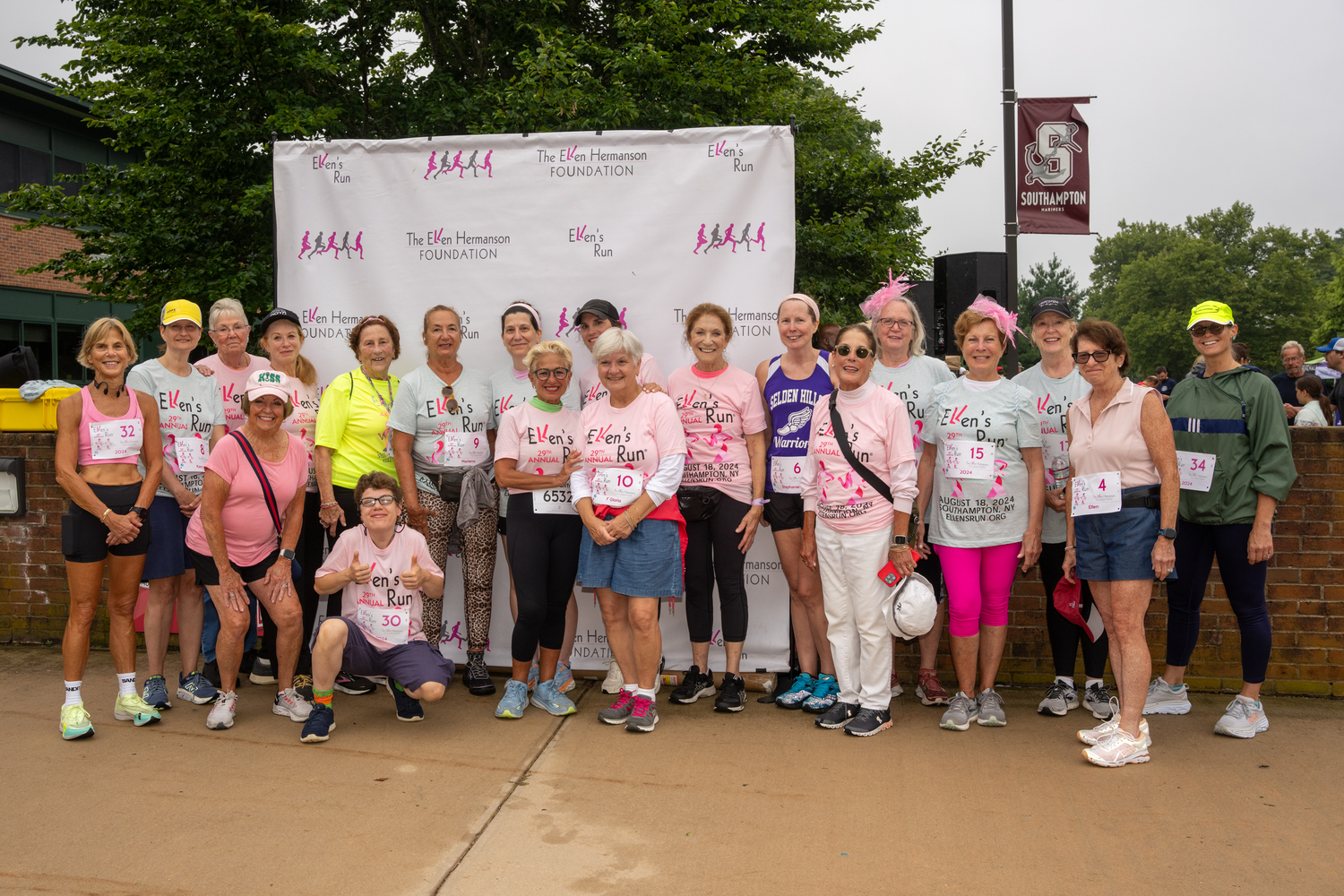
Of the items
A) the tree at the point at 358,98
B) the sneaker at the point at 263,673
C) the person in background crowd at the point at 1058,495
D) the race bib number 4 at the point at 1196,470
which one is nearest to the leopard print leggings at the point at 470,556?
the sneaker at the point at 263,673

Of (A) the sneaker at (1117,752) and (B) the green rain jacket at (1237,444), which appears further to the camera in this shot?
(B) the green rain jacket at (1237,444)

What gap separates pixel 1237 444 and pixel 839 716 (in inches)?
84.2

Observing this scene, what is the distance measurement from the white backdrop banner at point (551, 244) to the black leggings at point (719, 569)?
0.56 m

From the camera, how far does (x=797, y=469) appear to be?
458cm

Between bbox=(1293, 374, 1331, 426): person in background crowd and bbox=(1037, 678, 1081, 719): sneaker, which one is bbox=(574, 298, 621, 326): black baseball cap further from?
bbox=(1293, 374, 1331, 426): person in background crowd

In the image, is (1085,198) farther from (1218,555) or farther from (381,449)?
(381,449)

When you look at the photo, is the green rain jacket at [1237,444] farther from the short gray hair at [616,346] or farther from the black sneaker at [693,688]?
the short gray hair at [616,346]

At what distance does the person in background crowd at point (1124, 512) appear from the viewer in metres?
3.98

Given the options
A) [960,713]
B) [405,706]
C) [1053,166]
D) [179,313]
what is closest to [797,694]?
[960,713]

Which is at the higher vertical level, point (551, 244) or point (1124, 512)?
point (551, 244)

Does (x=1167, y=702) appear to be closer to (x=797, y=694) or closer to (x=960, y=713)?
(x=960, y=713)

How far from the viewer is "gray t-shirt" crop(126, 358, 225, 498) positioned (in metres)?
4.60

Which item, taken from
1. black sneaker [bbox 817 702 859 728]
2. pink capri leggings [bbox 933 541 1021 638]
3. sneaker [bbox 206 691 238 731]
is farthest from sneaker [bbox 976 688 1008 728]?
sneaker [bbox 206 691 238 731]

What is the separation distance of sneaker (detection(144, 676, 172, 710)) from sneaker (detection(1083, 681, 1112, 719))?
4408mm
